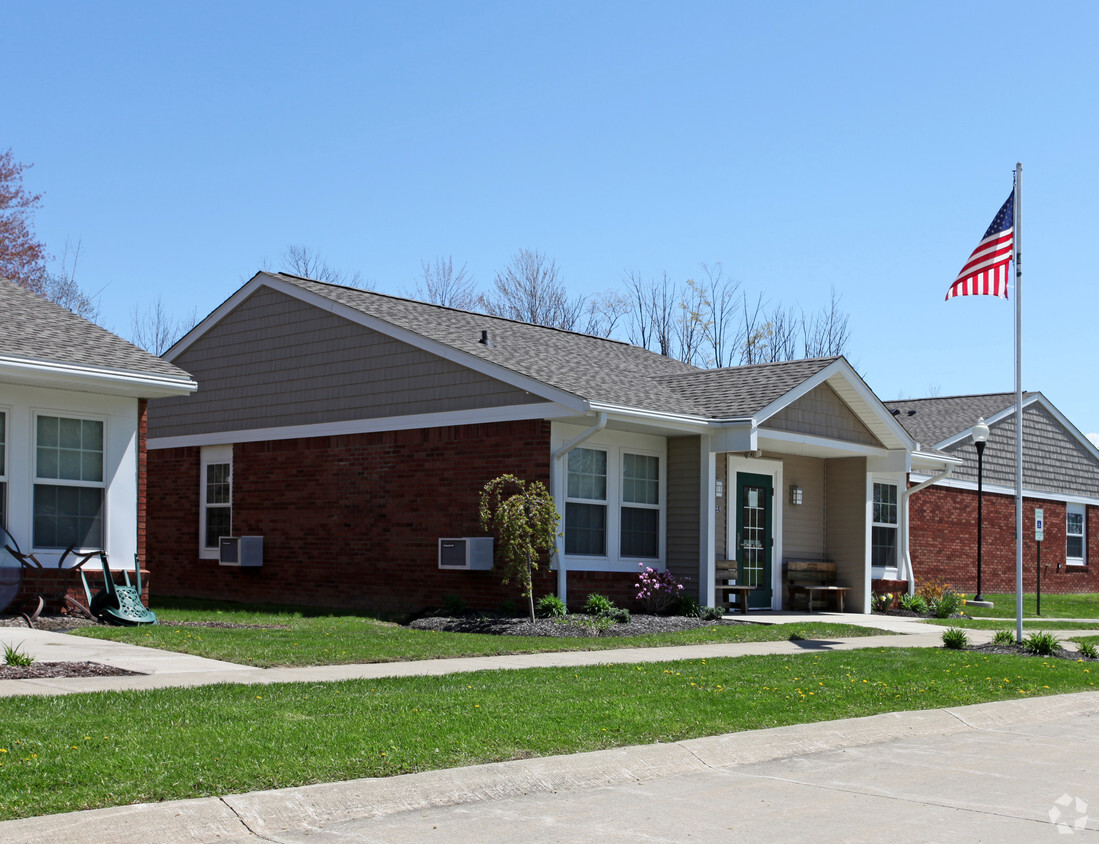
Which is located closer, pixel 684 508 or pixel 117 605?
pixel 117 605

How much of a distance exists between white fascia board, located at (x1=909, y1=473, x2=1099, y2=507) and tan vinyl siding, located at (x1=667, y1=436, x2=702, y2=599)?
895cm

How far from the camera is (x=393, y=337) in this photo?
18.9 metres

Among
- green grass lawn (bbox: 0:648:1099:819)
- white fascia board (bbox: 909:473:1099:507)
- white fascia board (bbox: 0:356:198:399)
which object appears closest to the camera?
green grass lawn (bbox: 0:648:1099:819)

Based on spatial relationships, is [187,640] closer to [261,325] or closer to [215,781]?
[215,781]

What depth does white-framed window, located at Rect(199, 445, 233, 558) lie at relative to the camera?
835 inches

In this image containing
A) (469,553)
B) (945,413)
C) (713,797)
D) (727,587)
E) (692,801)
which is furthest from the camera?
(945,413)

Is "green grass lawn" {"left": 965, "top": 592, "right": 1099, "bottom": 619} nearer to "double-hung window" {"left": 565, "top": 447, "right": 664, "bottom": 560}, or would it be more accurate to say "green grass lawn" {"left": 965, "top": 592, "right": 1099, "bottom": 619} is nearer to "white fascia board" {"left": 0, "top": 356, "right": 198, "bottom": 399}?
"double-hung window" {"left": 565, "top": 447, "right": 664, "bottom": 560}

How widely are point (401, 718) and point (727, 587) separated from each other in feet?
37.8

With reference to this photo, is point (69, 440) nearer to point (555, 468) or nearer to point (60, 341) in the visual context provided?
point (60, 341)

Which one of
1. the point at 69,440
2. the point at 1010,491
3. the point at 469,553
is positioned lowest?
the point at 469,553

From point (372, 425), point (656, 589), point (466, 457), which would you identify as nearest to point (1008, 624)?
point (656, 589)

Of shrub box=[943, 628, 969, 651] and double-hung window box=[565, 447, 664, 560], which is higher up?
double-hung window box=[565, 447, 664, 560]

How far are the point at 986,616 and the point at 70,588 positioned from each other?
15699 mm

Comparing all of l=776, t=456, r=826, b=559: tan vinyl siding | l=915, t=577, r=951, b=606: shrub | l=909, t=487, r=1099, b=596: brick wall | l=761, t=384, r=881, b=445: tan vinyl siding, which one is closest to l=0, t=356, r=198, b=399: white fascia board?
l=761, t=384, r=881, b=445: tan vinyl siding
